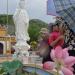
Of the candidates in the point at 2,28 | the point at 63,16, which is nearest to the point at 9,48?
the point at 2,28

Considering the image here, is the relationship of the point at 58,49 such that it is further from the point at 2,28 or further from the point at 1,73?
the point at 2,28

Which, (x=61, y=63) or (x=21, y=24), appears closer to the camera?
(x=61, y=63)

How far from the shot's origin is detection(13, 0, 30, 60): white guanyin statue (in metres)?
10.5

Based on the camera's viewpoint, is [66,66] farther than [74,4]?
No

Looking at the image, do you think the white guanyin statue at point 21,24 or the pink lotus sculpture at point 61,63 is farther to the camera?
the white guanyin statue at point 21,24

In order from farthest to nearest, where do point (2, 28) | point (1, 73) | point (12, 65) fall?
1. point (2, 28)
2. point (1, 73)
3. point (12, 65)

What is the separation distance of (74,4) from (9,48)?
22.2m

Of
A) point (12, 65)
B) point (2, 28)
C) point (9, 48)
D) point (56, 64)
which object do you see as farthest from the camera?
point (2, 28)

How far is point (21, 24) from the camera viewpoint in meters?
10.7

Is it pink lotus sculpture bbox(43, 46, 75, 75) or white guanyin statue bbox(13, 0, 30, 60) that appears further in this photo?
white guanyin statue bbox(13, 0, 30, 60)

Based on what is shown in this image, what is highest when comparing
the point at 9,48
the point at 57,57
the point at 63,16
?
the point at 63,16

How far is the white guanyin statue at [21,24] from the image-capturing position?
10.5 m

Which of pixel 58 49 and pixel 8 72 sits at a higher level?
pixel 58 49

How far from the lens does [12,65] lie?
1322mm
